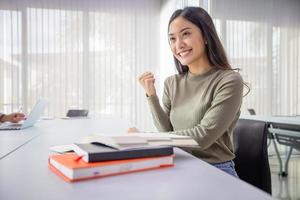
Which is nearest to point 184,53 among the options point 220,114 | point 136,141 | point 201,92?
point 201,92

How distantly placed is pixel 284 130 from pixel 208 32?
1638 mm

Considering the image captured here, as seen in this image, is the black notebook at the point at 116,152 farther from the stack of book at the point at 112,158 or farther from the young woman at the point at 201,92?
the young woman at the point at 201,92

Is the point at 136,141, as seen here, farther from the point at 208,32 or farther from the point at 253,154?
the point at 208,32

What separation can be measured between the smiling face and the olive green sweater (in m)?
0.09

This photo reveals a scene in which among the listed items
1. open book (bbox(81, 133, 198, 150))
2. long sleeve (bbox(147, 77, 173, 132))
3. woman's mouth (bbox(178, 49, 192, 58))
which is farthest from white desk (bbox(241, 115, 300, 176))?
open book (bbox(81, 133, 198, 150))

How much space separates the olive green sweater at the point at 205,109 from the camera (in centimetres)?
108

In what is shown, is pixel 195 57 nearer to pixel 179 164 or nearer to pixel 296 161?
pixel 179 164

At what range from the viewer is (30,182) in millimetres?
579

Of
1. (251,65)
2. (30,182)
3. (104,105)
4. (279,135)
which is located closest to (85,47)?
(104,105)

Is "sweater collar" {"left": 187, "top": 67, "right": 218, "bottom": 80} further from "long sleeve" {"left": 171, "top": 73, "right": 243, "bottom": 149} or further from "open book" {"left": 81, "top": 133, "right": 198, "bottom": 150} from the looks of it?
"open book" {"left": 81, "top": 133, "right": 198, "bottom": 150}

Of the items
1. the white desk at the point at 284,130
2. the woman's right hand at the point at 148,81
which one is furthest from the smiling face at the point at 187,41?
the white desk at the point at 284,130

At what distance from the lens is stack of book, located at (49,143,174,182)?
0.58m

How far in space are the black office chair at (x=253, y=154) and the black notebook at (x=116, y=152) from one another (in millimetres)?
611

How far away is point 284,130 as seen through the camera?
2.50m
